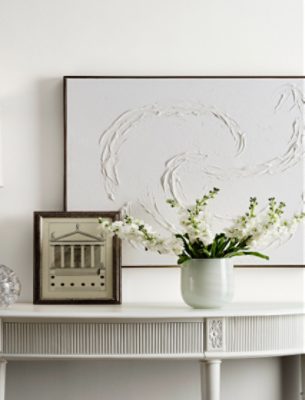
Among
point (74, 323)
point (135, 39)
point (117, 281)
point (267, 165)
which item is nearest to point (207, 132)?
point (267, 165)

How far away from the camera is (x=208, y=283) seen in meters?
2.60

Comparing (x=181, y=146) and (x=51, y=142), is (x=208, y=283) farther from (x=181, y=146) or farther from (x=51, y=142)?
(x=51, y=142)

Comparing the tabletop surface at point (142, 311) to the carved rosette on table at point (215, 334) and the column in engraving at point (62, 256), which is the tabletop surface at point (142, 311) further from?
the column in engraving at point (62, 256)

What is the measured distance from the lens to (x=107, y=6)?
118 inches

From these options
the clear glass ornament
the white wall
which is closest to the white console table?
the clear glass ornament

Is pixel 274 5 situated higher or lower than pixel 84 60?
higher

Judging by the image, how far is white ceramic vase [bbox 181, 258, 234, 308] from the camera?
2600 mm

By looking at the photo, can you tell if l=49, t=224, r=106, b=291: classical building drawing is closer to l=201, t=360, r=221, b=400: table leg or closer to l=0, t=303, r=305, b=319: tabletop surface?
l=0, t=303, r=305, b=319: tabletop surface

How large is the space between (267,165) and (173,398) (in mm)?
941

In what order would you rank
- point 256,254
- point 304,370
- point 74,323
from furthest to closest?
1. point 304,370
2. point 256,254
3. point 74,323

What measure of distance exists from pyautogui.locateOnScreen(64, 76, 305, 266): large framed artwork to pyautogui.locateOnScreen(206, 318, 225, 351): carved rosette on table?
463 millimetres

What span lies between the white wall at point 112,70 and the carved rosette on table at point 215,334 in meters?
0.44

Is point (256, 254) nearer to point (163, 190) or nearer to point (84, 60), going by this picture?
point (163, 190)

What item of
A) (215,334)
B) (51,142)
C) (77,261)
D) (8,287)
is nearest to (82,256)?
(77,261)
